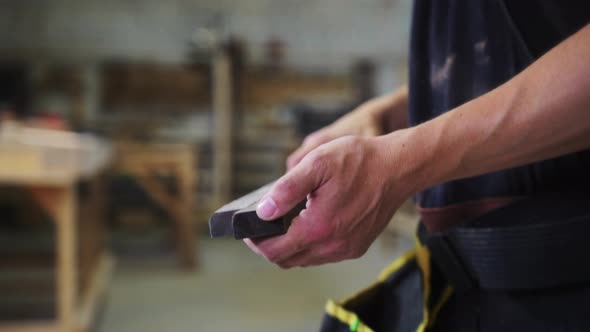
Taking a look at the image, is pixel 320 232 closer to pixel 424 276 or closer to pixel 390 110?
pixel 424 276

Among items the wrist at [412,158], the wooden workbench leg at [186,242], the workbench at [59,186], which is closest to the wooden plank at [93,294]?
the workbench at [59,186]

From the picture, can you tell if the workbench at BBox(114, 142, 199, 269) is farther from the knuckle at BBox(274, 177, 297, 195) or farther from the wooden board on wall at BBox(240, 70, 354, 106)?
the knuckle at BBox(274, 177, 297, 195)

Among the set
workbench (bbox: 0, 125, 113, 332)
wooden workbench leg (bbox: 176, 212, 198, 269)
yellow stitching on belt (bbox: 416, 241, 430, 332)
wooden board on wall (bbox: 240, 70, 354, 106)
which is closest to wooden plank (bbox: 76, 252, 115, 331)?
workbench (bbox: 0, 125, 113, 332)

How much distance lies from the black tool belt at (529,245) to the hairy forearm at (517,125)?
0.08m

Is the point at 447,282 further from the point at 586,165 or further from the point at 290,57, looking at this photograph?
the point at 290,57

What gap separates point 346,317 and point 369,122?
0.93 feet

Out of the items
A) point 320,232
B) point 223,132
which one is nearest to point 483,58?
point 320,232

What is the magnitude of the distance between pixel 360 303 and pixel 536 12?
0.33 metres

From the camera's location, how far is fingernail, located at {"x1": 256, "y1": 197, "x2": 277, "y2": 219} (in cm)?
40

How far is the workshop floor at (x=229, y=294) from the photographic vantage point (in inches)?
75.9

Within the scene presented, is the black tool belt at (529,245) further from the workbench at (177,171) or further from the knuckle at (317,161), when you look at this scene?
the workbench at (177,171)

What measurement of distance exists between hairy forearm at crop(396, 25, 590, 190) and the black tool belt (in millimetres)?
77

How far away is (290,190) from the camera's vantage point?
40 centimetres

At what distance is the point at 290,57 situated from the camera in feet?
13.3
